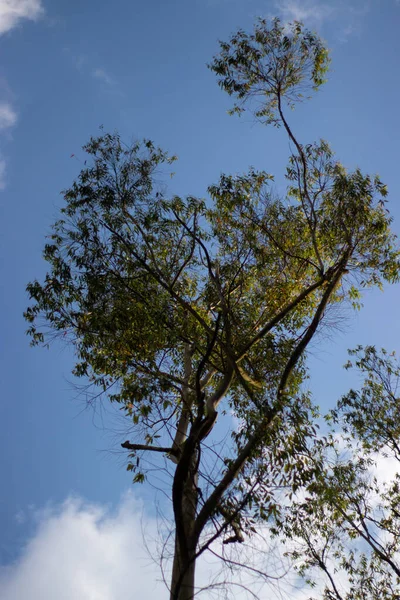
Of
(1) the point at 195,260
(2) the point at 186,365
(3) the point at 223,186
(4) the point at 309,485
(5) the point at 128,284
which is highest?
(3) the point at 223,186

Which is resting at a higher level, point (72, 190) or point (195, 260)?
point (72, 190)

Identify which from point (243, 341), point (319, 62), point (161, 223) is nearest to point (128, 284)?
point (161, 223)

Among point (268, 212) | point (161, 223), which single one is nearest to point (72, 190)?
point (161, 223)

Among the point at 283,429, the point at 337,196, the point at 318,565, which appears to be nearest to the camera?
the point at 283,429

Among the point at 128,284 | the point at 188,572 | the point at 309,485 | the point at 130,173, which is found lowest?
the point at 188,572

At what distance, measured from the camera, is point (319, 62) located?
30.3 ft

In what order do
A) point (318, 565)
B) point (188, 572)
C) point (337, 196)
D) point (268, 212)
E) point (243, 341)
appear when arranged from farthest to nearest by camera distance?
1. point (318, 565)
2. point (268, 212)
3. point (337, 196)
4. point (243, 341)
5. point (188, 572)

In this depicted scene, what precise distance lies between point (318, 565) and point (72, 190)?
37.2 feet

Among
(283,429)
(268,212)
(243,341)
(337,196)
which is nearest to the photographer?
(283,429)

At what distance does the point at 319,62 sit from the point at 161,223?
15.2 ft

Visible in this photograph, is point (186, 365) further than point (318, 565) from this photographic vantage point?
No

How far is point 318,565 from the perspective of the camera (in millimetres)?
12273

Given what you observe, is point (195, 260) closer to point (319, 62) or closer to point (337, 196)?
point (337, 196)

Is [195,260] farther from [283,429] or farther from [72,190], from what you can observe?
[283,429]
